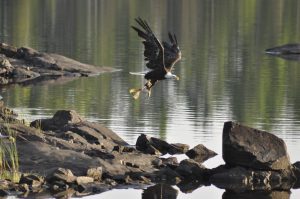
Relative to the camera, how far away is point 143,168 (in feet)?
94.7

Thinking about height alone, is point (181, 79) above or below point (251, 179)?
above

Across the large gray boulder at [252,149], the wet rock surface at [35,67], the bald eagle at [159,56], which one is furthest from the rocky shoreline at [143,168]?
the wet rock surface at [35,67]

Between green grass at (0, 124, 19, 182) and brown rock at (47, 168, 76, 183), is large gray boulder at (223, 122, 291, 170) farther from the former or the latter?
green grass at (0, 124, 19, 182)

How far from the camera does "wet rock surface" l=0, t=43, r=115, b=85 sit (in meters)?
54.3

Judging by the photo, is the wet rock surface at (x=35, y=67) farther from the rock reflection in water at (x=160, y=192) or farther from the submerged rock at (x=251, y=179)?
the rock reflection in water at (x=160, y=192)

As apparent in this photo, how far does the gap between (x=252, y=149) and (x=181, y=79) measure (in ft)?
90.7

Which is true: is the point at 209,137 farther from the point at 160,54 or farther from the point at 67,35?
the point at 67,35

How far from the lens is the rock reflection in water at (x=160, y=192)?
26.7 meters

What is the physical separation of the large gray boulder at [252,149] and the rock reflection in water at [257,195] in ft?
3.26

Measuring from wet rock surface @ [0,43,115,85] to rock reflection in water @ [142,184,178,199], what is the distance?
26.8m

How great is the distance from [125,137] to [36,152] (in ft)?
23.9

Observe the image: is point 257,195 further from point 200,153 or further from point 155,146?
point 155,146

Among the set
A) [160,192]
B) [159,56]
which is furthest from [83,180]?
[159,56]

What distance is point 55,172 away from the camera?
26500mm
